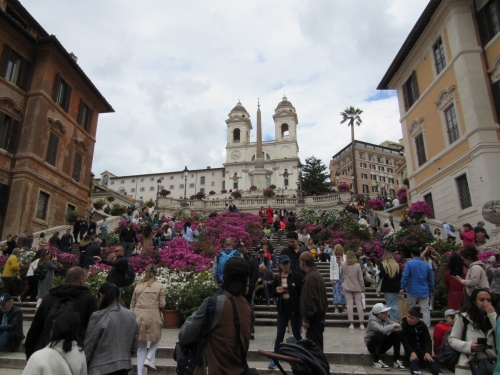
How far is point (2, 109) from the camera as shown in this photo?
60.6 feet

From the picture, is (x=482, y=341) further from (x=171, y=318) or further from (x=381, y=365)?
(x=171, y=318)

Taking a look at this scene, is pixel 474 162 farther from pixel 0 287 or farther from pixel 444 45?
pixel 0 287

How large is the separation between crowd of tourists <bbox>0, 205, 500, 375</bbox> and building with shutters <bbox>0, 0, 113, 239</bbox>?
32.4 ft

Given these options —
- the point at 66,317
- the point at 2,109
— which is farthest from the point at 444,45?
the point at 2,109

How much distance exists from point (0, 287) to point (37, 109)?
12.0m

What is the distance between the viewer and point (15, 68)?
19.7 meters

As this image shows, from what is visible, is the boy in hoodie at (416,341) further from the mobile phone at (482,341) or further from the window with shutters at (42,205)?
the window with shutters at (42,205)

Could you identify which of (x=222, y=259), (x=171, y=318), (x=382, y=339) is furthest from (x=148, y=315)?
(x=382, y=339)

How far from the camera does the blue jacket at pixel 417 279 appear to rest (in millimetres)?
7020

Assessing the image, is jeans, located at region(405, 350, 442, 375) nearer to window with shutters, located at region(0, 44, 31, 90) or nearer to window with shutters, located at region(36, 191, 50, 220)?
window with shutters, located at region(36, 191, 50, 220)

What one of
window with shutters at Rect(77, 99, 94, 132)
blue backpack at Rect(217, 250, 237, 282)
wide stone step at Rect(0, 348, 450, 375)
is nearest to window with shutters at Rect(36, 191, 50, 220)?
window with shutters at Rect(77, 99, 94, 132)

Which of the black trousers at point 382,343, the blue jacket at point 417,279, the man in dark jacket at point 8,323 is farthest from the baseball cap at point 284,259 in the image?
the man in dark jacket at point 8,323

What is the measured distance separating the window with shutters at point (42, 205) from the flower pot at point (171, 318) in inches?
578

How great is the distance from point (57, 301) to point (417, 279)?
21.1 ft
